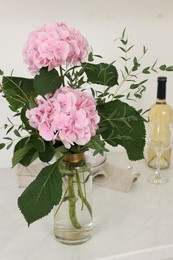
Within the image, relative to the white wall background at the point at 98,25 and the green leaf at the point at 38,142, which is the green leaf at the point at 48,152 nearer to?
the green leaf at the point at 38,142

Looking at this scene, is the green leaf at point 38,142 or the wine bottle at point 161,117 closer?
the green leaf at point 38,142

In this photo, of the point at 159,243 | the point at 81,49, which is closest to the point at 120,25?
the point at 81,49

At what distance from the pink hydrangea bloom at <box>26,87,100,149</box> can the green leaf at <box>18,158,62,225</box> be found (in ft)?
0.23

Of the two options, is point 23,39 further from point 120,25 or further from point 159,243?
point 159,243

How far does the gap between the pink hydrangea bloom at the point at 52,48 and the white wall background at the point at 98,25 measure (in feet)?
1.51

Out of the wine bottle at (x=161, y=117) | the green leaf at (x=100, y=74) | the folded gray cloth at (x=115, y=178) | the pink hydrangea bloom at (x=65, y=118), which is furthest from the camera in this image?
the wine bottle at (x=161, y=117)

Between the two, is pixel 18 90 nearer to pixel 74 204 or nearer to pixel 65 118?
pixel 65 118

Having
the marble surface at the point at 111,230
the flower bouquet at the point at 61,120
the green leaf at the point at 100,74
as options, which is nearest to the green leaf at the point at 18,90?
the flower bouquet at the point at 61,120

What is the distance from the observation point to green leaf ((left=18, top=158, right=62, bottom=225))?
0.73 m

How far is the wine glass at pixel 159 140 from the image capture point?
1152 millimetres

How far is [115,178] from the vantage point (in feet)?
3.70

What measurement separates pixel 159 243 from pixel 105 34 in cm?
66

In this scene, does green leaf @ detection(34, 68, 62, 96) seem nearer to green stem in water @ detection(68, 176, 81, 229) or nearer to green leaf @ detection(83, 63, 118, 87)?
green leaf @ detection(83, 63, 118, 87)

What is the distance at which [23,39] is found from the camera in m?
1.17
